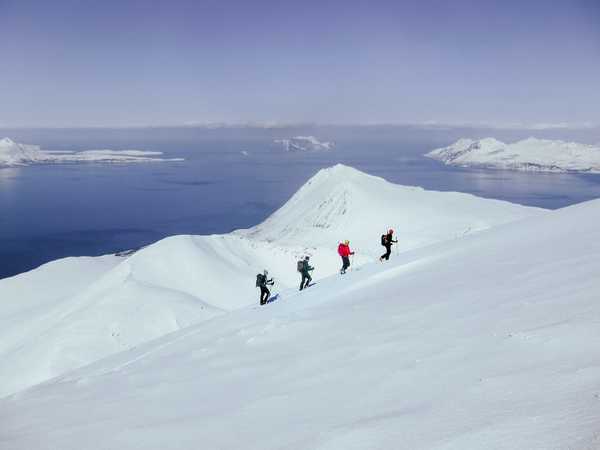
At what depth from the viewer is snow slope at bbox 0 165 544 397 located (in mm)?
26672

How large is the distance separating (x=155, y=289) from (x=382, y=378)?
32387mm

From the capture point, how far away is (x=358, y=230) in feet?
284

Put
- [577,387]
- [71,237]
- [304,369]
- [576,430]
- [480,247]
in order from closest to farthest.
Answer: [576,430]
[577,387]
[304,369]
[480,247]
[71,237]

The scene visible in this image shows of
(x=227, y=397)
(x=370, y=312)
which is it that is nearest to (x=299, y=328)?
(x=370, y=312)

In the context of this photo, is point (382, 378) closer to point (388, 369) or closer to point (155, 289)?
point (388, 369)

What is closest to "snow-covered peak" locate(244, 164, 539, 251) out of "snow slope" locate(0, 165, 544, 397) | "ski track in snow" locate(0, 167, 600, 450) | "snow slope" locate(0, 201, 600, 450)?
"snow slope" locate(0, 165, 544, 397)

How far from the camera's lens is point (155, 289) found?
3566cm

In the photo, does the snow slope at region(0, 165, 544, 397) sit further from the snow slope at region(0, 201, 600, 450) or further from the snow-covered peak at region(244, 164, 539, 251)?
the snow slope at region(0, 201, 600, 450)

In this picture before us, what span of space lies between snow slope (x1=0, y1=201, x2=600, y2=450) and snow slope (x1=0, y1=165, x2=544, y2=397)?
17014mm

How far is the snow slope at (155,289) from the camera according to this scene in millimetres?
26672

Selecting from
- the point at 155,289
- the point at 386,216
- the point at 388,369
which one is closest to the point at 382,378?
the point at 388,369

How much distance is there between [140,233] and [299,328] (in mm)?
130890

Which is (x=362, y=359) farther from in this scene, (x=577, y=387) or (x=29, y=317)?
(x=29, y=317)

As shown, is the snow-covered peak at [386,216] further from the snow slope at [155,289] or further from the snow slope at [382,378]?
the snow slope at [382,378]
